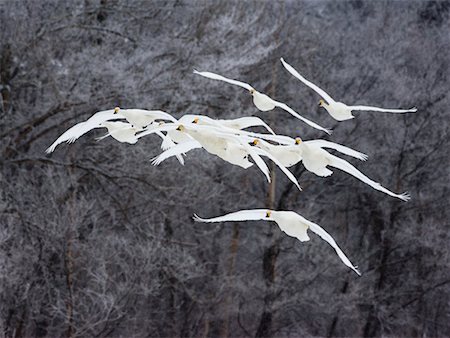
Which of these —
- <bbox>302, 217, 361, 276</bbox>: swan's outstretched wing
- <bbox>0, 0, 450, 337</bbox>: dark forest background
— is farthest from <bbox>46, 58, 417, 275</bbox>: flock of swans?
<bbox>0, 0, 450, 337</bbox>: dark forest background

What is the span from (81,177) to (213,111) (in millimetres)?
766

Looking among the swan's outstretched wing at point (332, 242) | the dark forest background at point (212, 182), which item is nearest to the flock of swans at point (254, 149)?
the swan's outstretched wing at point (332, 242)

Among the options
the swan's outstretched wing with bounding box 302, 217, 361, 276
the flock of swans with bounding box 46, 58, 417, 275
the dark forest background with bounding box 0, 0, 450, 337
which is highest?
the flock of swans with bounding box 46, 58, 417, 275

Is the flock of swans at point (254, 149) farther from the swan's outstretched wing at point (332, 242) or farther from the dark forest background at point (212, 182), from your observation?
the dark forest background at point (212, 182)

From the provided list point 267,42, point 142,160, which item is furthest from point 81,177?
point 267,42

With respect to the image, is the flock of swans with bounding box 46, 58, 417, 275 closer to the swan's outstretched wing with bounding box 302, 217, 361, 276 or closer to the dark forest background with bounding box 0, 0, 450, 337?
the swan's outstretched wing with bounding box 302, 217, 361, 276

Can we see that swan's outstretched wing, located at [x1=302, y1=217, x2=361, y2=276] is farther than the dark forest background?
No

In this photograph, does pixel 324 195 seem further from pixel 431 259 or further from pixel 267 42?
pixel 267 42

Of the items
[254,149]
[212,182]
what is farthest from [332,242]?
[212,182]

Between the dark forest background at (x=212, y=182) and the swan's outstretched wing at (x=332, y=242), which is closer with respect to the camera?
the swan's outstretched wing at (x=332, y=242)

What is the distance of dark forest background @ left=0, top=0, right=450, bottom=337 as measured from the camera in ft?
10.7

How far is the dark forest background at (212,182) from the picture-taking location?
3.25m

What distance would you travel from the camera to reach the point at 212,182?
3.86m

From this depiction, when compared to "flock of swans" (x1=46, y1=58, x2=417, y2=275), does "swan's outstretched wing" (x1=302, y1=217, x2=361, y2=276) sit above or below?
below
